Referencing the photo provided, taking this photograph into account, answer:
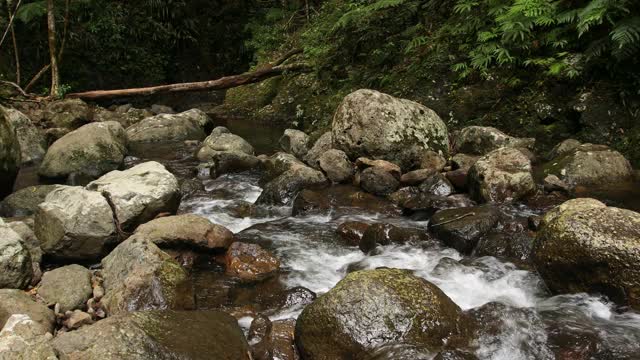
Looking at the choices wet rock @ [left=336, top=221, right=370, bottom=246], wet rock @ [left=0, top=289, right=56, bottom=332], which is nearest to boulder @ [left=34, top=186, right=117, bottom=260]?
wet rock @ [left=0, top=289, right=56, bottom=332]

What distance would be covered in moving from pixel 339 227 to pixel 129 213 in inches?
89.5

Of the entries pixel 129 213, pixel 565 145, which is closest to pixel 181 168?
pixel 129 213

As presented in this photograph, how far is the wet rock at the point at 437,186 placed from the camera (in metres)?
6.82

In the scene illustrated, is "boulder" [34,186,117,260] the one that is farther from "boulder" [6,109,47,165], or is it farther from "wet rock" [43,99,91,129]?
"wet rock" [43,99,91,129]

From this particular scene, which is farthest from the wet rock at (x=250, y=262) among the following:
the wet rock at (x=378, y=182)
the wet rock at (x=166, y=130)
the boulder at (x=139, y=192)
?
the wet rock at (x=166, y=130)

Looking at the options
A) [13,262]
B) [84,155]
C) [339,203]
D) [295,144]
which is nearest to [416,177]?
[339,203]

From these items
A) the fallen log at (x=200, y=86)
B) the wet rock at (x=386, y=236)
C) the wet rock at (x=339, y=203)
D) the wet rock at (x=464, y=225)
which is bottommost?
the fallen log at (x=200, y=86)

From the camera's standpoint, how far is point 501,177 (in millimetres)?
6453

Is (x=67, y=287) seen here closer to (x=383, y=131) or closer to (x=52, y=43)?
(x=383, y=131)

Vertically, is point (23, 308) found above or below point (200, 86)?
above

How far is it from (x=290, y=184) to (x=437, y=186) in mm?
2005

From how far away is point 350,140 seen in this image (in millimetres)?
7918

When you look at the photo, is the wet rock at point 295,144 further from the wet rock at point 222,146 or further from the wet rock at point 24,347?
the wet rock at point 24,347

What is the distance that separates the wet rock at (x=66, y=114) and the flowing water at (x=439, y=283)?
6600 millimetres
